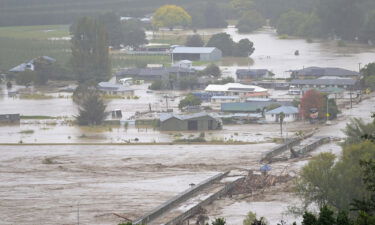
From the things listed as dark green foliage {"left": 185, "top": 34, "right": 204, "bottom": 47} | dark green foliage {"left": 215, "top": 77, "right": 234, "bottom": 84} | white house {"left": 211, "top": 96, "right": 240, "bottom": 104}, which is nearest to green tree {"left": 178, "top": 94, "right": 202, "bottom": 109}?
white house {"left": 211, "top": 96, "right": 240, "bottom": 104}

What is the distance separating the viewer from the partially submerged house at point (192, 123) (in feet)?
81.3

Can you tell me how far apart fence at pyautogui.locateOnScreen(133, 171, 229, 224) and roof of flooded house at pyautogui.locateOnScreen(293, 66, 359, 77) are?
1514 cm

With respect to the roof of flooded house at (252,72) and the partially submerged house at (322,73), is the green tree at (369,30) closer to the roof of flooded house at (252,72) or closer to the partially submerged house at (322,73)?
the partially submerged house at (322,73)

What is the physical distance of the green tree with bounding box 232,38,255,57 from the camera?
4075 centimetres

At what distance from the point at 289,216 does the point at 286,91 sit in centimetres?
1565

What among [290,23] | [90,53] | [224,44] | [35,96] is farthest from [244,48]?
[35,96]

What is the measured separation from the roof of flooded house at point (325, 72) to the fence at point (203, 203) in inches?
601

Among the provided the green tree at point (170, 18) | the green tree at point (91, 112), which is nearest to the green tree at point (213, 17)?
the green tree at point (170, 18)

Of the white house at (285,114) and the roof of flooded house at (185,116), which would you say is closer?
the roof of flooded house at (185,116)

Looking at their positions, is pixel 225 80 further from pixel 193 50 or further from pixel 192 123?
pixel 193 50

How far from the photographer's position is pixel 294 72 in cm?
3403

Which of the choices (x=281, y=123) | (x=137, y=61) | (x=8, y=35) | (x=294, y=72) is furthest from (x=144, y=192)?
(x=8, y=35)

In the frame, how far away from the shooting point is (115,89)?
3200 cm

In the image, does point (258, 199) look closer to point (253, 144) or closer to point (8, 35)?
point (253, 144)
